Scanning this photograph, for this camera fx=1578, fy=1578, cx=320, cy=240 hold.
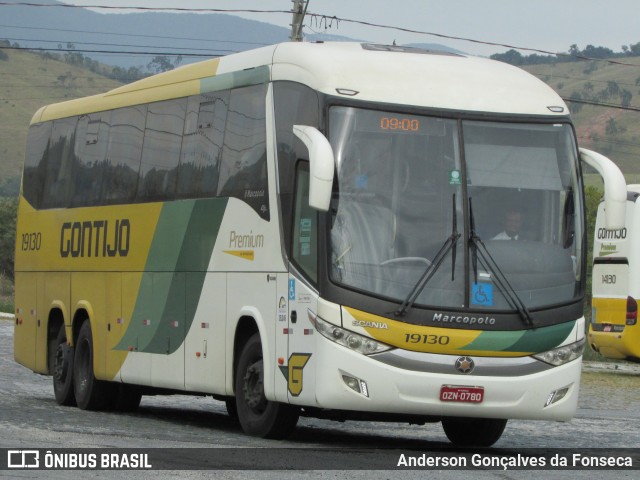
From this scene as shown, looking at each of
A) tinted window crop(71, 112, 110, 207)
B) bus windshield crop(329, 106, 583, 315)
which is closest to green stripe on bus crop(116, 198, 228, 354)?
tinted window crop(71, 112, 110, 207)

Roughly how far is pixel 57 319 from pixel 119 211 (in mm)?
2747

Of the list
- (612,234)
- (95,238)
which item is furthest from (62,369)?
(612,234)

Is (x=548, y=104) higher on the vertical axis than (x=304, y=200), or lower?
higher

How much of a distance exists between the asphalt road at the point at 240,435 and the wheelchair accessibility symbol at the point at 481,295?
153 centimetres

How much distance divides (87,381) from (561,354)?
7.60 meters

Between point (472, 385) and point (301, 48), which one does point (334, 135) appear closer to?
point (301, 48)

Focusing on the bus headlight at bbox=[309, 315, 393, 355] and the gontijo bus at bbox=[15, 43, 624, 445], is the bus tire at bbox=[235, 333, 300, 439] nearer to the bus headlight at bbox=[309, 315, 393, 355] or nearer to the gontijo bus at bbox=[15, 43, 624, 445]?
the gontijo bus at bbox=[15, 43, 624, 445]

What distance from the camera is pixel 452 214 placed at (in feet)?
44.6

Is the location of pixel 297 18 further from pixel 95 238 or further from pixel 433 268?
pixel 433 268

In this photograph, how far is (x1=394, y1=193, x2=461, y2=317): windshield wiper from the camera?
13258 millimetres

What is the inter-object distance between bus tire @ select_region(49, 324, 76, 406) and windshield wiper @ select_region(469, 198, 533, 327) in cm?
799

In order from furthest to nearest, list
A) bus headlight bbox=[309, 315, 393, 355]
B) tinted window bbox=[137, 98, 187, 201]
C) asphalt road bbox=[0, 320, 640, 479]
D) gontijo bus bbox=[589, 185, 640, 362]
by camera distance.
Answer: gontijo bus bbox=[589, 185, 640, 362] < tinted window bbox=[137, 98, 187, 201] < bus headlight bbox=[309, 315, 393, 355] < asphalt road bbox=[0, 320, 640, 479]

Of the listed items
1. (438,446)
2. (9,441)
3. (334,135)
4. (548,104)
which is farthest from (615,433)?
(9,441)

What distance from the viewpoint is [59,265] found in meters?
20.5
